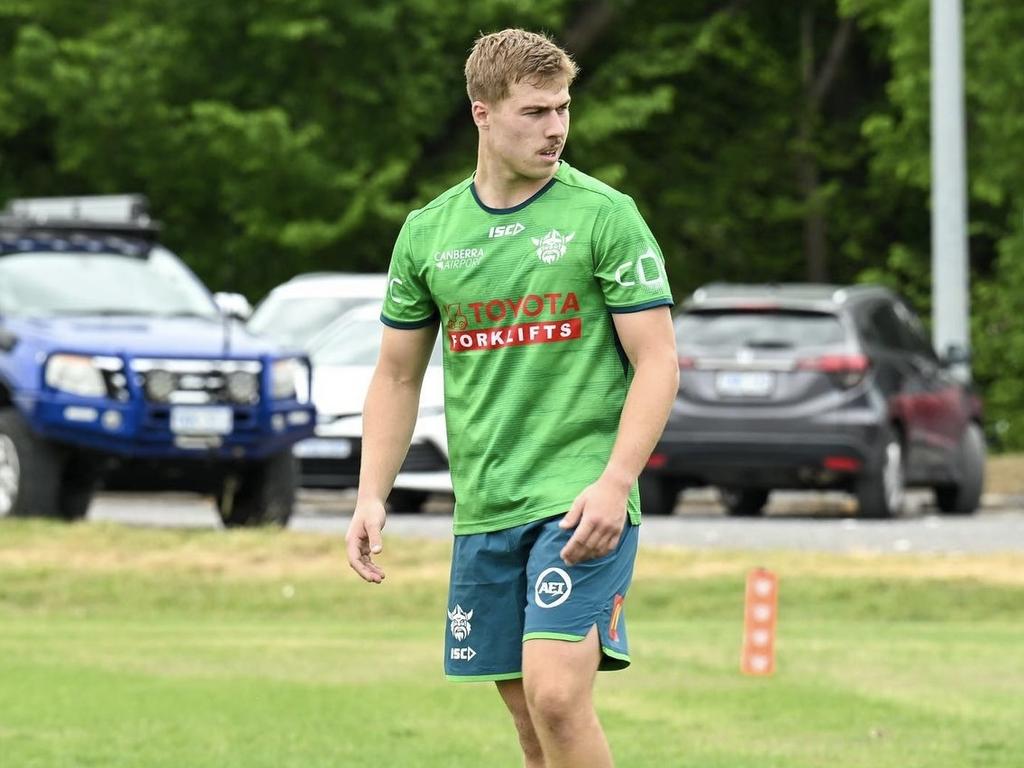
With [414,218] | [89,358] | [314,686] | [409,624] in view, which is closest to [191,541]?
[89,358]

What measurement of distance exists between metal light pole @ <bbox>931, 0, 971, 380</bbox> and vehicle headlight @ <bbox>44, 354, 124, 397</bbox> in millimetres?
10521

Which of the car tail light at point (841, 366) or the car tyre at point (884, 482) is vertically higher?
the car tail light at point (841, 366)

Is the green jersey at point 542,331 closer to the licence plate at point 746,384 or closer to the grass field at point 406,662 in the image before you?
the grass field at point 406,662

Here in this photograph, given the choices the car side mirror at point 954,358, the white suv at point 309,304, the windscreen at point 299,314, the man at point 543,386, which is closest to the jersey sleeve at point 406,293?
the man at point 543,386

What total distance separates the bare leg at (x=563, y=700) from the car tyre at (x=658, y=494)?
45.5 feet

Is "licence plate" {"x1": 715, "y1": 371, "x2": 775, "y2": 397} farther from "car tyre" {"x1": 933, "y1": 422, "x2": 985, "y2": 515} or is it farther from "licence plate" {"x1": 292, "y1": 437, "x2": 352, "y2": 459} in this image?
"licence plate" {"x1": 292, "y1": 437, "x2": 352, "y2": 459}

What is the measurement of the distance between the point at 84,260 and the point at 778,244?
23.2m

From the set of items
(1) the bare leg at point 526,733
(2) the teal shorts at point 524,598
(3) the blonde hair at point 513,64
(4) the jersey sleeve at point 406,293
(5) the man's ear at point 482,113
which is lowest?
(1) the bare leg at point 526,733

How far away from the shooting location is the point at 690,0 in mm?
36594

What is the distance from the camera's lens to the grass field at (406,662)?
27.5ft

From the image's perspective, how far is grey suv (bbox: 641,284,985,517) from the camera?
1833cm

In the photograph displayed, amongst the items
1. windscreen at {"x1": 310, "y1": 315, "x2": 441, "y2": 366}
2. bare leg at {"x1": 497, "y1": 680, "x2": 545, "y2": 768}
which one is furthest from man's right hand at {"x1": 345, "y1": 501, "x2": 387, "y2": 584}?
windscreen at {"x1": 310, "y1": 315, "x2": 441, "y2": 366}

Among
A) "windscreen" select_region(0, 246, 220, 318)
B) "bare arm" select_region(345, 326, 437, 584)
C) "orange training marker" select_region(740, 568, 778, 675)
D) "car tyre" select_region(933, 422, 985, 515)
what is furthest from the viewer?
"car tyre" select_region(933, 422, 985, 515)

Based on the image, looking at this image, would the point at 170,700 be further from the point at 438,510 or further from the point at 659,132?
the point at 659,132
